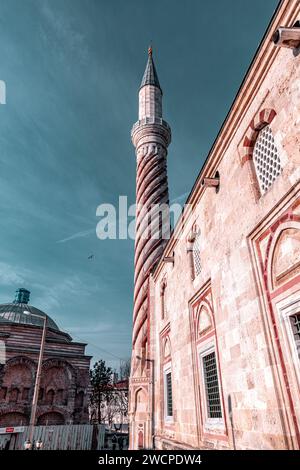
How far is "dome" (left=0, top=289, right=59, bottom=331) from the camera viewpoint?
2766 cm

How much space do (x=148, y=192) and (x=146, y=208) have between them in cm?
107

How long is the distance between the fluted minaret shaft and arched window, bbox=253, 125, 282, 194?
988 centimetres

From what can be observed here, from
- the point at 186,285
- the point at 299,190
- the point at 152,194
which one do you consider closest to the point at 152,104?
the point at 152,194

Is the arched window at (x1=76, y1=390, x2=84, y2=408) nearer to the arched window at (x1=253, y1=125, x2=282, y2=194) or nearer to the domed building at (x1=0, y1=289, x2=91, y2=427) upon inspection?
the domed building at (x1=0, y1=289, x2=91, y2=427)

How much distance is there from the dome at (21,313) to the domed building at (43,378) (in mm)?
2743

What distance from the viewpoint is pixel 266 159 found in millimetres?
5160

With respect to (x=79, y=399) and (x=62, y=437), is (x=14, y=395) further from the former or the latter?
(x=79, y=399)

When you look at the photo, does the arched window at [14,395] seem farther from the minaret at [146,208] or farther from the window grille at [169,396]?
the window grille at [169,396]

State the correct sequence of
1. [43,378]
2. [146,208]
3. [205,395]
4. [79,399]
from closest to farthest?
[205,395] < [146,208] < [43,378] < [79,399]

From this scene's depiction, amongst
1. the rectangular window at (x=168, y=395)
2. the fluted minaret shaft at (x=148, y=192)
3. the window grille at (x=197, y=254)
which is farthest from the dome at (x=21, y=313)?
the window grille at (x=197, y=254)

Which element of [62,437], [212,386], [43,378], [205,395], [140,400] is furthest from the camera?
[43,378]

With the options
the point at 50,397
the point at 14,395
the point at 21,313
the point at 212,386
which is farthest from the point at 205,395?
the point at 21,313

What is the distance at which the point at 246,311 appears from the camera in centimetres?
500
